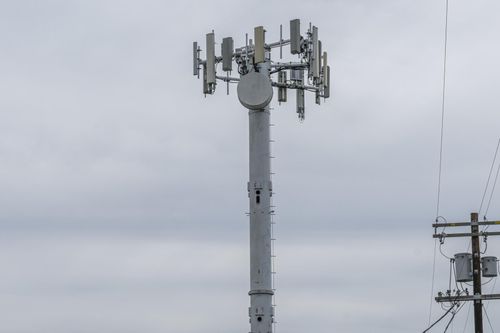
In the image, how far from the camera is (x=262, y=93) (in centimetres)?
9444

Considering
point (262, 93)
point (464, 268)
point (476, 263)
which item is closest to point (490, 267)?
point (476, 263)

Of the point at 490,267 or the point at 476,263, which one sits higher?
the point at 476,263

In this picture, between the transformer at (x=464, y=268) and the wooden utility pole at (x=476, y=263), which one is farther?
the transformer at (x=464, y=268)

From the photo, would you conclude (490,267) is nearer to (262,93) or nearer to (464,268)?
(464,268)

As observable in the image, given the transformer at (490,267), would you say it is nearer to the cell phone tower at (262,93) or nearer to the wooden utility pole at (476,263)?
the wooden utility pole at (476,263)

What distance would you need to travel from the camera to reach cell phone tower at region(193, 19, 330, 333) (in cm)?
9344

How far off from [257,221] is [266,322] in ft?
14.1

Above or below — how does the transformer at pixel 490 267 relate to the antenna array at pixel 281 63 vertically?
below

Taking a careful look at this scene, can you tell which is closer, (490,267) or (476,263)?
(490,267)

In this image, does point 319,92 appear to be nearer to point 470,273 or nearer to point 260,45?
point 260,45

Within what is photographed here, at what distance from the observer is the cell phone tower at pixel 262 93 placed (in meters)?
93.4

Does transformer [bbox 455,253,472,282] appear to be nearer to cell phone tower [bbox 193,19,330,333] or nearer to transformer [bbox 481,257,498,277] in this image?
transformer [bbox 481,257,498,277]

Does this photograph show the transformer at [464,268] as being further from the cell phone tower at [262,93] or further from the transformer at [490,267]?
the cell phone tower at [262,93]

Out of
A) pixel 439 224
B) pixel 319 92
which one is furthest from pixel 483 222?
pixel 319 92
